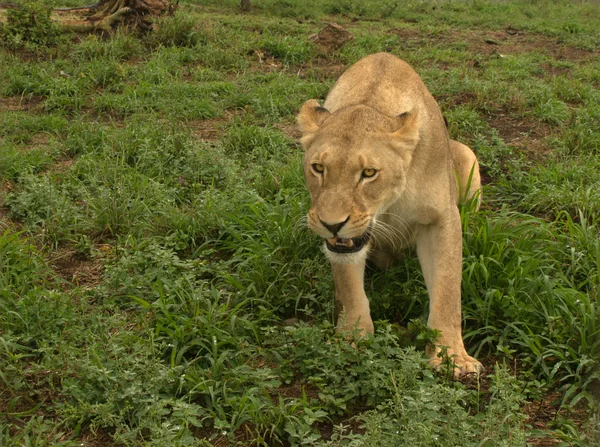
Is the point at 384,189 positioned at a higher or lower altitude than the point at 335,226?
higher

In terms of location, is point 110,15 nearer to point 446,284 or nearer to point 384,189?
point 384,189

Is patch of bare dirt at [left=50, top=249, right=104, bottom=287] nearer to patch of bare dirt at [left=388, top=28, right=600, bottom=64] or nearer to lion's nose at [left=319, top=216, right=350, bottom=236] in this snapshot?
lion's nose at [left=319, top=216, right=350, bottom=236]

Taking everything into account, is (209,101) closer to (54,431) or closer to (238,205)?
(238,205)

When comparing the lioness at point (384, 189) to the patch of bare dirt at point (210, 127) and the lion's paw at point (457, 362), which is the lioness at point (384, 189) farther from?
the patch of bare dirt at point (210, 127)

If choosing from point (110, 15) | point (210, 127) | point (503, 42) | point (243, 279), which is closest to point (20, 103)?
point (210, 127)

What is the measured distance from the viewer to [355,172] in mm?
3562

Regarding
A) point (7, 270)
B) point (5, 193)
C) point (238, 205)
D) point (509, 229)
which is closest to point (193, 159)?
point (238, 205)

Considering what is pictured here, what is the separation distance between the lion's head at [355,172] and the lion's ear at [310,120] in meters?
0.07

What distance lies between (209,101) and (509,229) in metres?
3.92

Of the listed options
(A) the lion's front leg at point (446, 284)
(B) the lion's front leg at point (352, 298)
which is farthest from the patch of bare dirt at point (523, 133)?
(B) the lion's front leg at point (352, 298)

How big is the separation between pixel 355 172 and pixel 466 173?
168 cm

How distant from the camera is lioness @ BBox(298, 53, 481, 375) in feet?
11.7

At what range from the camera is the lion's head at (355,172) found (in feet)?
11.5

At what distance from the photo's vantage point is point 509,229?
4551 mm
